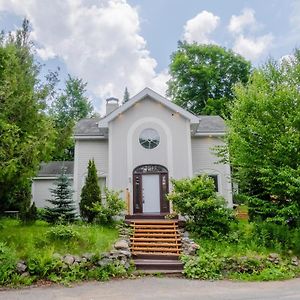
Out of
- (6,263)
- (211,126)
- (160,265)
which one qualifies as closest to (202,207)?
(160,265)

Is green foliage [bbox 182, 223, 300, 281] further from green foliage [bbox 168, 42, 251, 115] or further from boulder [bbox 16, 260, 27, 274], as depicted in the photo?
green foliage [bbox 168, 42, 251, 115]

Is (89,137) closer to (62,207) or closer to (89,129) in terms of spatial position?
(89,129)

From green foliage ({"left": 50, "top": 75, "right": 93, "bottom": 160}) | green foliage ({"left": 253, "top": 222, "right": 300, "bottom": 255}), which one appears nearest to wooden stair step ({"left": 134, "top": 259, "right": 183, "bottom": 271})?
green foliage ({"left": 253, "top": 222, "right": 300, "bottom": 255})

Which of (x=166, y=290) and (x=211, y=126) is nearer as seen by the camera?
(x=166, y=290)

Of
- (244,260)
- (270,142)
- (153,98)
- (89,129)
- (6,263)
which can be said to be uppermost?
(153,98)

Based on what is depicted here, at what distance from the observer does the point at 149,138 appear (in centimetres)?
1766

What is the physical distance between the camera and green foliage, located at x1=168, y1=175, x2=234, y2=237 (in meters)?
12.6

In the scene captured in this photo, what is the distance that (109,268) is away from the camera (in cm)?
977

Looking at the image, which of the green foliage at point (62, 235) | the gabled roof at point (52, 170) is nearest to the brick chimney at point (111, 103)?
the gabled roof at point (52, 170)

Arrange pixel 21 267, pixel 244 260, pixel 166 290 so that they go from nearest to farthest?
pixel 166 290
pixel 21 267
pixel 244 260

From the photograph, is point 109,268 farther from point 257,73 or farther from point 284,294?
point 257,73

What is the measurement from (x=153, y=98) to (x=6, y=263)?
37.8 feet

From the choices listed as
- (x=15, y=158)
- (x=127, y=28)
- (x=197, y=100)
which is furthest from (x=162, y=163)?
(x=197, y=100)

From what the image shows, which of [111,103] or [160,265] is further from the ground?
[111,103]
